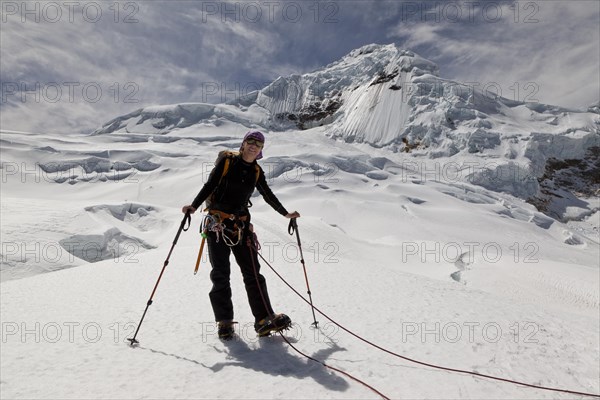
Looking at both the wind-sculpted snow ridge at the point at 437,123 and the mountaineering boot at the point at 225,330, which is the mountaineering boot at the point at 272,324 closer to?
the mountaineering boot at the point at 225,330

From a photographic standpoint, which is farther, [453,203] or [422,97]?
[422,97]

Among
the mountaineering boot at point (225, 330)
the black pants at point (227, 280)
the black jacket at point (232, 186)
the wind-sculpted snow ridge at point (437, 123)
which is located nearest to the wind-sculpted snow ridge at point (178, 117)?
the wind-sculpted snow ridge at point (437, 123)

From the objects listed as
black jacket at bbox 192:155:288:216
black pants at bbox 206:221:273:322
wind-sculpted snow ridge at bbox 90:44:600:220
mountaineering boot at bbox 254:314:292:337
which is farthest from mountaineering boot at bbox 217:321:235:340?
wind-sculpted snow ridge at bbox 90:44:600:220

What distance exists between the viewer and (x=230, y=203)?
13.3ft

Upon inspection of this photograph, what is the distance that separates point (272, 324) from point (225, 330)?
50 centimetres

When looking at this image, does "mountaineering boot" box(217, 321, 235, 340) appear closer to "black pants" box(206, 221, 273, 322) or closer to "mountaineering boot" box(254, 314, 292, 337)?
"black pants" box(206, 221, 273, 322)

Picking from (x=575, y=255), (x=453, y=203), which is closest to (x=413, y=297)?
(x=575, y=255)

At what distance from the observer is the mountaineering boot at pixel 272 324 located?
3.75m

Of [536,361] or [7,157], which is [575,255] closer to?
[536,361]

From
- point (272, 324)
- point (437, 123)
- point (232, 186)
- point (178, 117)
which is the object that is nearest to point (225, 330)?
point (272, 324)

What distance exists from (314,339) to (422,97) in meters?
81.6

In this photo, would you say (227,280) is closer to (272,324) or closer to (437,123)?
(272,324)

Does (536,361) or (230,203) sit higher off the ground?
(230,203)

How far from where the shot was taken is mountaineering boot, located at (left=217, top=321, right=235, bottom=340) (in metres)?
3.75
